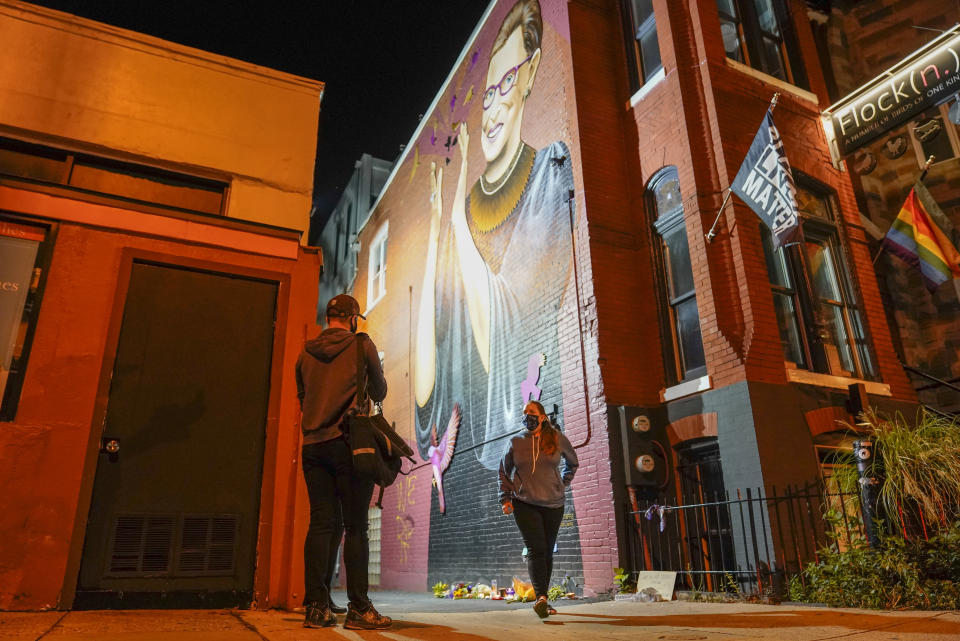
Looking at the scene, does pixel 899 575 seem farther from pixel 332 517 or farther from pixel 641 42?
pixel 641 42

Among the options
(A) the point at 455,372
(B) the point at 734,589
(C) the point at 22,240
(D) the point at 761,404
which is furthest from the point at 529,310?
(C) the point at 22,240

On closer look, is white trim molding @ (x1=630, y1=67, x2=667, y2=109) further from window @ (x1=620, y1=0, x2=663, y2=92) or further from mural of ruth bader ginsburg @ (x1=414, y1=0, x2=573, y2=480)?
mural of ruth bader ginsburg @ (x1=414, y1=0, x2=573, y2=480)

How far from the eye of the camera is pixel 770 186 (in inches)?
273

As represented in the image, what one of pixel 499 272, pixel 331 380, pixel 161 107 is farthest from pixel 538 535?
pixel 499 272

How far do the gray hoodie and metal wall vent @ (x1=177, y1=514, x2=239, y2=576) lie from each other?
5.57 feet

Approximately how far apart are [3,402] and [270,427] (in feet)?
6.05

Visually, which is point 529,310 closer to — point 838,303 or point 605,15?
point 838,303

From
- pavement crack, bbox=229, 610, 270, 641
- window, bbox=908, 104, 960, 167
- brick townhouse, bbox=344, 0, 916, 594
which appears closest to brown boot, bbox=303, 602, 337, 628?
pavement crack, bbox=229, 610, 270, 641

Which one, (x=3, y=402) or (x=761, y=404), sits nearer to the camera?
(x=3, y=402)

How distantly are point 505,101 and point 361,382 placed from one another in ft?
30.4

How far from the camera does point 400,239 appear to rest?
→ 1586cm

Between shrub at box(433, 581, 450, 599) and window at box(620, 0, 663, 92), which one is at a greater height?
window at box(620, 0, 663, 92)

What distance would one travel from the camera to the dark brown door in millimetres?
4426

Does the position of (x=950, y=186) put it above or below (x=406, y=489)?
above
